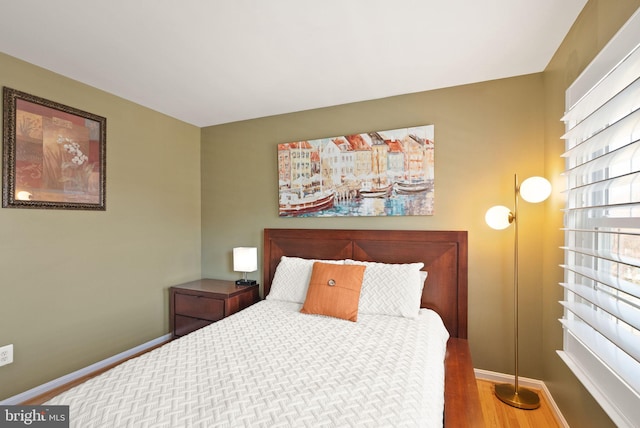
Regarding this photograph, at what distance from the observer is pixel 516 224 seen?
2.15 m

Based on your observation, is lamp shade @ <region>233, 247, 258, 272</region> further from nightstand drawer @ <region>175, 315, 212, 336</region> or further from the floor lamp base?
the floor lamp base

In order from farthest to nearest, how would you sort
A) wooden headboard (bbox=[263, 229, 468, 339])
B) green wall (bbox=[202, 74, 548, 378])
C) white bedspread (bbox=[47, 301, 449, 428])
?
wooden headboard (bbox=[263, 229, 468, 339])
green wall (bbox=[202, 74, 548, 378])
white bedspread (bbox=[47, 301, 449, 428])

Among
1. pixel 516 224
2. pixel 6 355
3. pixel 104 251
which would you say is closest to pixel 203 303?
pixel 104 251

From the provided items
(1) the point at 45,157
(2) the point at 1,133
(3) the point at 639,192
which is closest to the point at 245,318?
(1) the point at 45,157

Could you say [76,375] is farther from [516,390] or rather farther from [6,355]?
[516,390]

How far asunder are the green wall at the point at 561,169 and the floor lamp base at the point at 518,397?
0.13 meters

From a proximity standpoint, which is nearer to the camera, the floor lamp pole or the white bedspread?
the white bedspread

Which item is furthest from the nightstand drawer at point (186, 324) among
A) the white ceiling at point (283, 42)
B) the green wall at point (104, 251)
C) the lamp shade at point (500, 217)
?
the lamp shade at point (500, 217)

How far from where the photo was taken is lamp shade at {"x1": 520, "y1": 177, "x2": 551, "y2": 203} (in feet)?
6.40

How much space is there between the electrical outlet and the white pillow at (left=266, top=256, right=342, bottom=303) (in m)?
1.79

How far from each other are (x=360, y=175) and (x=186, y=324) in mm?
2279

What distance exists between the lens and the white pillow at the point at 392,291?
84.7 inches

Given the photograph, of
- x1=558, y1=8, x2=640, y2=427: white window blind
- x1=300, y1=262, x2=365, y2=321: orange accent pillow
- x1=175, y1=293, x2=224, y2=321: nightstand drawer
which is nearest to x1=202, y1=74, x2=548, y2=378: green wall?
x1=558, y1=8, x2=640, y2=427: white window blind

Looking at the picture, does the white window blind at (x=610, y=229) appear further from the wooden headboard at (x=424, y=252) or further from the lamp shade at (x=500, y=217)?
the wooden headboard at (x=424, y=252)
